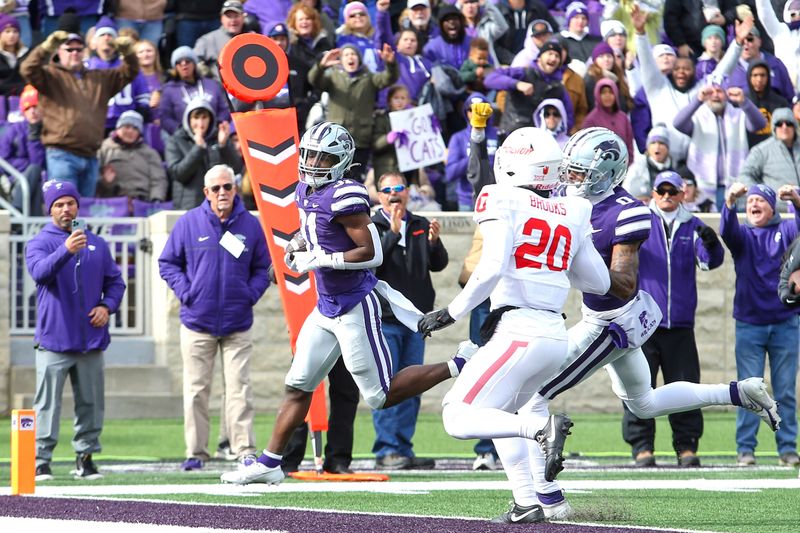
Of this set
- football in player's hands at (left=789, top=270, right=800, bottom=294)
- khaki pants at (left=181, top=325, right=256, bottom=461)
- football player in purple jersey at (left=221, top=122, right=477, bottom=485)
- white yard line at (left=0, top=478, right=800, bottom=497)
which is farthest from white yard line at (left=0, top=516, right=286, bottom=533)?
khaki pants at (left=181, top=325, right=256, bottom=461)

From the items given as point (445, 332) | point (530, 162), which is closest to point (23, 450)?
point (530, 162)

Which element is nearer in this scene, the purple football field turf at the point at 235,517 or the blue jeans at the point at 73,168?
the purple football field turf at the point at 235,517

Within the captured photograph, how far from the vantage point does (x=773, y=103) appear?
16250 millimetres

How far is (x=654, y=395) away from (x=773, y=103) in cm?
920

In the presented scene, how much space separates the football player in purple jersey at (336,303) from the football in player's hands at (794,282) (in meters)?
1.79

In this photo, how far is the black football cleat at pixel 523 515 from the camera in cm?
677

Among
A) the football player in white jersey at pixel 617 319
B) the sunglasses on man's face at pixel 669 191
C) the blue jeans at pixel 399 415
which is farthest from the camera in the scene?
the sunglasses on man's face at pixel 669 191

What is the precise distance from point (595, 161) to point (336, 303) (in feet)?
5.19

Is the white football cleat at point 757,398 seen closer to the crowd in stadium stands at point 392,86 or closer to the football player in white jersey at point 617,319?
the football player in white jersey at point 617,319

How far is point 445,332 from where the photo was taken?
1433cm

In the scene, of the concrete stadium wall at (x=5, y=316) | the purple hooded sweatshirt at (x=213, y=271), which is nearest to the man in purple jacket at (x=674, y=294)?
the purple hooded sweatshirt at (x=213, y=271)

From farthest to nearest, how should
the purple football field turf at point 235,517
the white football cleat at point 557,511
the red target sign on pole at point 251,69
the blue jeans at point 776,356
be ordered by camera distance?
the blue jeans at point 776,356 < the red target sign on pole at point 251,69 < the white football cleat at point 557,511 < the purple football field turf at point 235,517

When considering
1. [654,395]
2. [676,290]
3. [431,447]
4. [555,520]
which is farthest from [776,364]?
[555,520]

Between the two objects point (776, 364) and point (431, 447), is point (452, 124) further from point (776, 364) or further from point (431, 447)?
point (776, 364)
